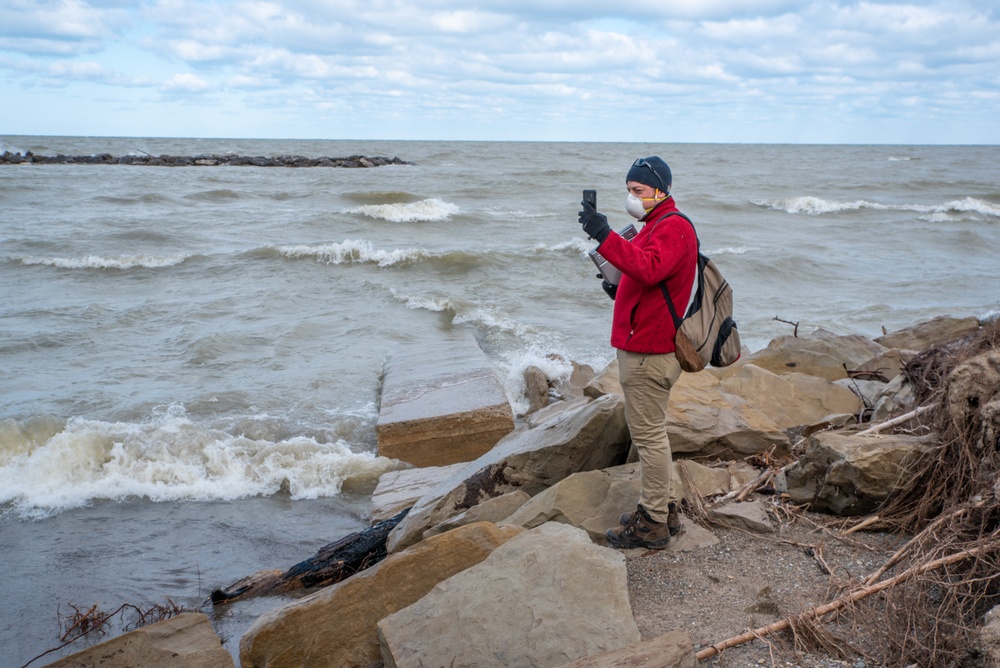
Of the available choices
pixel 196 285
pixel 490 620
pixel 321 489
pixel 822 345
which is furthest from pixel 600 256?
pixel 196 285

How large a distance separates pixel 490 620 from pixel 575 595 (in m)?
0.35

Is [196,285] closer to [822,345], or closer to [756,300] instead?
[756,300]

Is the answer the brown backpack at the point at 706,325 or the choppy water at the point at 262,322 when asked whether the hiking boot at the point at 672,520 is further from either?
the choppy water at the point at 262,322

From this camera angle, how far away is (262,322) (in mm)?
12445

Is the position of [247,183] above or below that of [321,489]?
above

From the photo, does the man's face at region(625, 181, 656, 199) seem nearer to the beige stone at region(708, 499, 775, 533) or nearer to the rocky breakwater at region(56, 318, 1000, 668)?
the rocky breakwater at region(56, 318, 1000, 668)

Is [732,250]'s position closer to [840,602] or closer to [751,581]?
[751,581]

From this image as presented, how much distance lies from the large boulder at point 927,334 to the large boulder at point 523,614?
6588 millimetres

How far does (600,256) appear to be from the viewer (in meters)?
3.77

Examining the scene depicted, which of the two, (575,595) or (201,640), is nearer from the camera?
(575,595)

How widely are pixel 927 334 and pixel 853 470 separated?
18.3 ft

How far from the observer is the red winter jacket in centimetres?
358

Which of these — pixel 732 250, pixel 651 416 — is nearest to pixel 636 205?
pixel 651 416

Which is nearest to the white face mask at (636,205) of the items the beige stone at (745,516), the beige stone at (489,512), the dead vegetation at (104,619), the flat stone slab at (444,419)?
the beige stone at (745,516)
